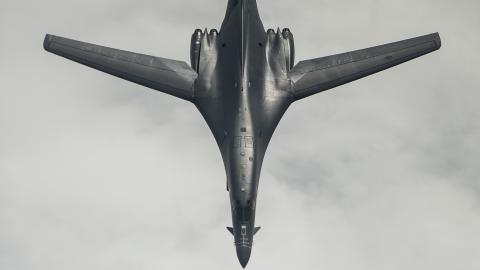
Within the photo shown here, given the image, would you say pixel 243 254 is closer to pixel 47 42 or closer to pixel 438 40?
pixel 47 42

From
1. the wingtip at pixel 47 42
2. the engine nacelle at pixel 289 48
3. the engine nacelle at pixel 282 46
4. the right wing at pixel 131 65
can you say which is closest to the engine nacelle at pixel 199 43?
the right wing at pixel 131 65

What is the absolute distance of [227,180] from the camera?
3994cm

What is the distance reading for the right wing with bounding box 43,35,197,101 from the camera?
44656mm

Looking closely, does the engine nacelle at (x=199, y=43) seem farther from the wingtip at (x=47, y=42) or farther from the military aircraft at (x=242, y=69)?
the wingtip at (x=47, y=42)

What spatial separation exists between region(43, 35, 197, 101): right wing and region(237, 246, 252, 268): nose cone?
13397 mm

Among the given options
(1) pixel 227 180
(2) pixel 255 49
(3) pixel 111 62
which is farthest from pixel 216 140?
(3) pixel 111 62

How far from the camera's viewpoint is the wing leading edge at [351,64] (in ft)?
148

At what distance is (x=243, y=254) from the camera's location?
3644cm

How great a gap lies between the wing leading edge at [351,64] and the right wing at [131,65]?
8.51 meters

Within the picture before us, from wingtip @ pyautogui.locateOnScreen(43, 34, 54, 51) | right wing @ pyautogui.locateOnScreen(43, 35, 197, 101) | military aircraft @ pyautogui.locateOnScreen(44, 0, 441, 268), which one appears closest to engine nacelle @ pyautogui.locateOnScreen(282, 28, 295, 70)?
military aircraft @ pyautogui.locateOnScreen(44, 0, 441, 268)

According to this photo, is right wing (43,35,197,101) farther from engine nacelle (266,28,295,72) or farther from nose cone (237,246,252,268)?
nose cone (237,246,252,268)

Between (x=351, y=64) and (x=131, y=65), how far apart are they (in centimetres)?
1700

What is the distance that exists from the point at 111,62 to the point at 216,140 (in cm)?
1028

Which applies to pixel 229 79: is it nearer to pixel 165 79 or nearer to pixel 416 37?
pixel 165 79
